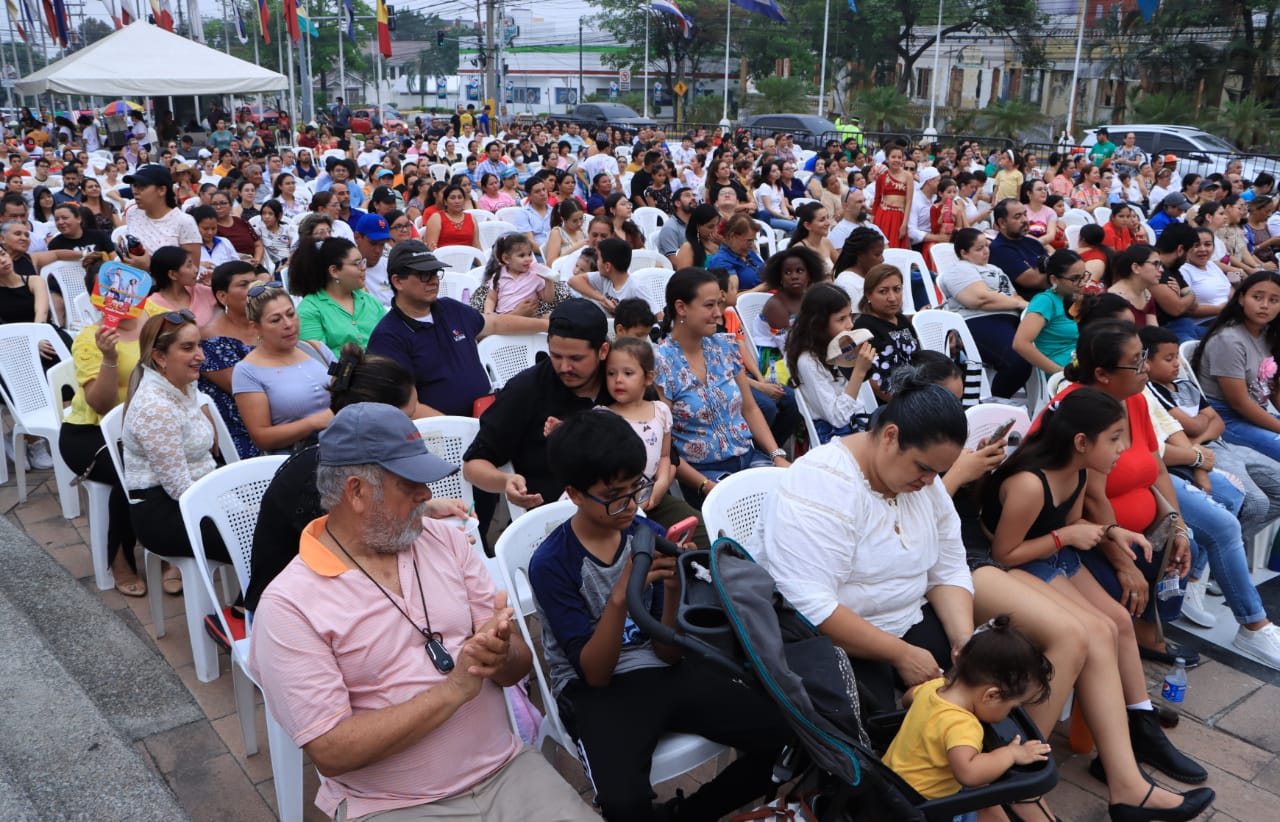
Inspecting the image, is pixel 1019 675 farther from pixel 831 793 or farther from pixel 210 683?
pixel 210 683

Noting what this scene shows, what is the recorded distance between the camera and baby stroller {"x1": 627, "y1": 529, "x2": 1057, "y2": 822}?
6.77 feet

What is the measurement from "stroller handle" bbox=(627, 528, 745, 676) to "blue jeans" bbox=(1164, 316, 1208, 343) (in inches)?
203

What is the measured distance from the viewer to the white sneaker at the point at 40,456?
17.5 ft

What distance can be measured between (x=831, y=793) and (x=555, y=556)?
845mm

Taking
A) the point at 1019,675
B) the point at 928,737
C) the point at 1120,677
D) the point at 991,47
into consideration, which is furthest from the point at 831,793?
the point at 991,47

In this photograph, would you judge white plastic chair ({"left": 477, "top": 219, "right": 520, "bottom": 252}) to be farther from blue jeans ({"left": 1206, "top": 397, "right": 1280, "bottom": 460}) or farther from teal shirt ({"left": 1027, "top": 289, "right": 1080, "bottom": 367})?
blue jeans ({"left": 1206, "top": 397, "right": 1280, "bottom": 460})

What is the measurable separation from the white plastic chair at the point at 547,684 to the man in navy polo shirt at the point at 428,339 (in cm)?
→ 135

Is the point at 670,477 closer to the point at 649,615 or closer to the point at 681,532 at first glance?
the point at 681,532

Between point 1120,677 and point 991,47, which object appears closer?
point 1120,677

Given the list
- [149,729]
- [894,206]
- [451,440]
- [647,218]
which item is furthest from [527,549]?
[894,206]

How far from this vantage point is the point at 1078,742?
3115 mm

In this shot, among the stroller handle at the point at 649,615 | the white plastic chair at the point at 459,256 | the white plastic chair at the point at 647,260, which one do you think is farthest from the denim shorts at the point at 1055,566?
the white plastic chair at the point at 459,256

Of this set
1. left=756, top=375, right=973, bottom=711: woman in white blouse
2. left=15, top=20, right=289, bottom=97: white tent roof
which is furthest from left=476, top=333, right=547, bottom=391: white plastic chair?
left=15, top=20, right=289, bottom=97: white tent roof

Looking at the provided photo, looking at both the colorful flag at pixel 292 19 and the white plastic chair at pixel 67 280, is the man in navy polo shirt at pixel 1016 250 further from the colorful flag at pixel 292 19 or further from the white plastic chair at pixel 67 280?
the colorful flag at pixel 292 19
